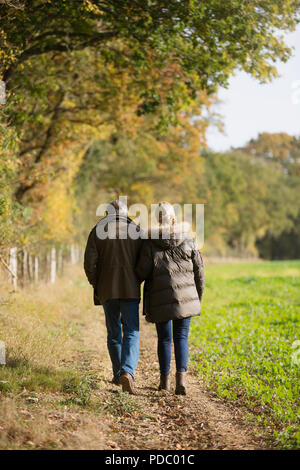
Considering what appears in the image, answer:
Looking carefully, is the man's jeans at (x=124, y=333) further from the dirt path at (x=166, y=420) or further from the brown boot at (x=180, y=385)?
the brown boot at (x=180, y=385)

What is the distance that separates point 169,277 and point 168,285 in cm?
10

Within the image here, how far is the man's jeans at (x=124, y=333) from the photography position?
6.12 metres

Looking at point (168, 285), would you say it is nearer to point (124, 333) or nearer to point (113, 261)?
point (113, 261)

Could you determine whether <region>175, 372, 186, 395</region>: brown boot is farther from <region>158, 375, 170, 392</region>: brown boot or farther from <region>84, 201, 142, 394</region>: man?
<region>84, 201, 142, 394</region>: man

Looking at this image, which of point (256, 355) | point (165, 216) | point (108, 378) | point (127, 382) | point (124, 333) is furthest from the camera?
point (256, 355)

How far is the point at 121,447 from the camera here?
4.47 metres

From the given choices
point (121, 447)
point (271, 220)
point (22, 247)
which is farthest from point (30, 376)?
point (271, 220)

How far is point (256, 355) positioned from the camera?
7754 millimetres

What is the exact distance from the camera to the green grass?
17.3 feet

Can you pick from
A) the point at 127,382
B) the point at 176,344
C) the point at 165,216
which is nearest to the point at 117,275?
the point at 165,216

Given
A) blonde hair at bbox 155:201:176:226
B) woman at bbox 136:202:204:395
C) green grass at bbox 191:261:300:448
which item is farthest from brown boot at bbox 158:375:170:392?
blonde hair at bbox 155:201:176:226

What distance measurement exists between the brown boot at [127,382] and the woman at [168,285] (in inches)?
17.1

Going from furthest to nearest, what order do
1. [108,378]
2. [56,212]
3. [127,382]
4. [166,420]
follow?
[56,212] → [108,378] → [127,382] → [166,420]

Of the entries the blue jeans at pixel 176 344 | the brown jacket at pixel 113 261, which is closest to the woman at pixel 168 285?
the blue jeans at pixel 176 344
